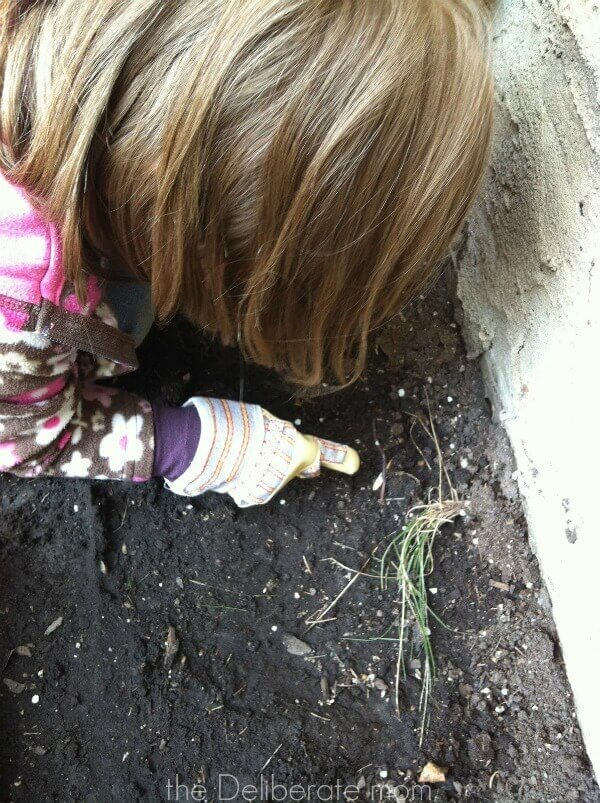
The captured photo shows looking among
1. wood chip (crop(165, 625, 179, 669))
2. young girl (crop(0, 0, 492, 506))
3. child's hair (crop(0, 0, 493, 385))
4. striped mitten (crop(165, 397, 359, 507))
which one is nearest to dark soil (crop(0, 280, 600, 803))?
wood chip (crop(165, 625, 179, 669))

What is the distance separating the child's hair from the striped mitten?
0.42 meters

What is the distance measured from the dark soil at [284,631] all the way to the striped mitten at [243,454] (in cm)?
11

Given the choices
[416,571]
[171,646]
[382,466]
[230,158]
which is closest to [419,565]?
[416,571]

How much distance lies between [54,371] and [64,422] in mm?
137

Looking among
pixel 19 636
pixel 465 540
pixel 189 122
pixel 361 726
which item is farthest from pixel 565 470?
pixel 19 636

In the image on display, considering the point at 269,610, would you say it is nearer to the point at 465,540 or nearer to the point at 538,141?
the point at 465,540

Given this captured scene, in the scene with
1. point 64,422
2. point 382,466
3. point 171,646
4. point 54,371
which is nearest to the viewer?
point 54,371

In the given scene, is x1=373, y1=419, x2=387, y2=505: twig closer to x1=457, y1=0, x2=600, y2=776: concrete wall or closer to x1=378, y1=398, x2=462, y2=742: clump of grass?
x1=378, y1=398, x2=462, y2=742: clump of grass

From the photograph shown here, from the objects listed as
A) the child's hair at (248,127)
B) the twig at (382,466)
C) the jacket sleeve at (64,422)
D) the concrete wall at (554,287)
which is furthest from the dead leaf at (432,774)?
the child's hair at (248,127)

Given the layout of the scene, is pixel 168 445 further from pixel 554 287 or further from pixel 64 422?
pixel 554 287

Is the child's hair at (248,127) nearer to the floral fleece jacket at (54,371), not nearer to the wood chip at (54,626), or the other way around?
the floral fleece jacket at (54,371)

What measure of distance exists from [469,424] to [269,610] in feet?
1.93

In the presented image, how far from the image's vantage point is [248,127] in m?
0.75

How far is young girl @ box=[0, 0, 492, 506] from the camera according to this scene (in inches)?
28.5
